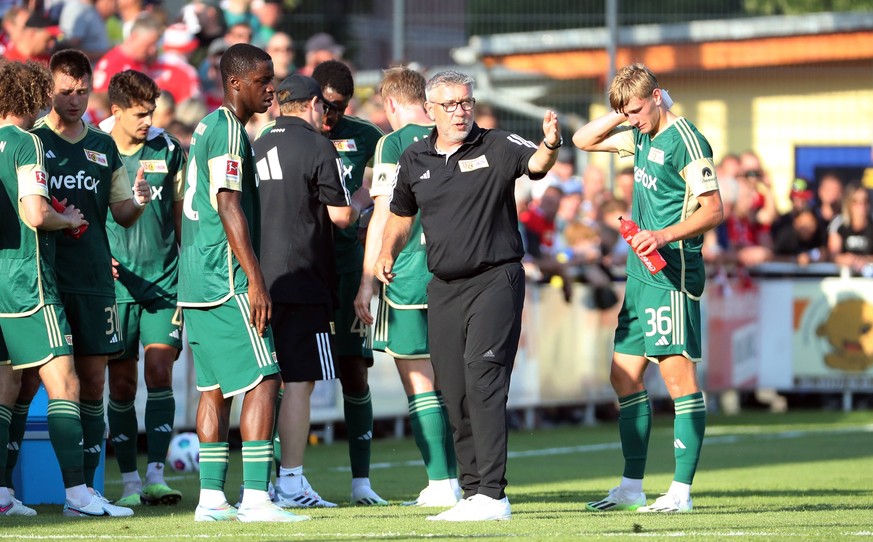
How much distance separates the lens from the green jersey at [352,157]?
400 inches

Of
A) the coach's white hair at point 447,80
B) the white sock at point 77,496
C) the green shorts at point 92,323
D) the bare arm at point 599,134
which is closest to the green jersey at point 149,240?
the green shorts at point 92,323

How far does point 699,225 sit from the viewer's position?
8.64 meters

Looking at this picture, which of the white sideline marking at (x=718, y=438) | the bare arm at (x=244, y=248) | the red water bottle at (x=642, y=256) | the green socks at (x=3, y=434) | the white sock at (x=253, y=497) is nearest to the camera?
the bare arm at (x=244, y=248)

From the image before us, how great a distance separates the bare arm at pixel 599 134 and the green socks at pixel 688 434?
1570 millimetres

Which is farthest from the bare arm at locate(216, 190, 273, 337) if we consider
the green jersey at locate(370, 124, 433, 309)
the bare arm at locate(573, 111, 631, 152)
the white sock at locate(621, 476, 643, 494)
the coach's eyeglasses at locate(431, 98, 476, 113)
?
the white sock at locate(621, 476, 643, 494)

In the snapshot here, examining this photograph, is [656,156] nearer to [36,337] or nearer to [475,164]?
[475,164]

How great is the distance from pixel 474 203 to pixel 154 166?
2587 mm

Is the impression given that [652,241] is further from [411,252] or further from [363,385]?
[363,385]

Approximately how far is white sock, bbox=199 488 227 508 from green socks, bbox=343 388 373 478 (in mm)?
1768

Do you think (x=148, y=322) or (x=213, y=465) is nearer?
(x=213, y=465)

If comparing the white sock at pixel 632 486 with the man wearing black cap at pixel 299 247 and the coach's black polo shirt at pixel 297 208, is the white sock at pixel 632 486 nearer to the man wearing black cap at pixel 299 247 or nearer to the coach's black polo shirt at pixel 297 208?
the man wearing black cap at pixel 299 247

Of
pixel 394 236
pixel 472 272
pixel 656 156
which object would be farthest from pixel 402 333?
pixel 656 156

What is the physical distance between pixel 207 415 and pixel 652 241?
8.33 feet

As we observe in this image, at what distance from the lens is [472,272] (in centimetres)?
837
